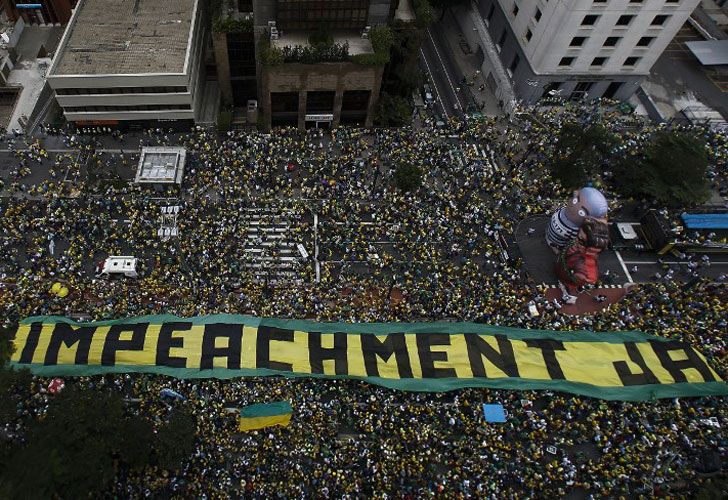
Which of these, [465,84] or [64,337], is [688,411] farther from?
[64,337]

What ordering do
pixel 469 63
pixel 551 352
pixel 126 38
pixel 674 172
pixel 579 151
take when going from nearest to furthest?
pixel 551 352
pixel 579 151
pixel 674 172
pixel 126 38
pixel 469 63

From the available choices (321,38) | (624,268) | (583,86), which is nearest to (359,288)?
(321,38)

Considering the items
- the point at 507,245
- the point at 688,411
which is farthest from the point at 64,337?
the point at 688,411

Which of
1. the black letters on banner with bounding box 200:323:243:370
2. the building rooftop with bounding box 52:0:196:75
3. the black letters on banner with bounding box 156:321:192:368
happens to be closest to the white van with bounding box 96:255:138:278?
the black letters on banner with bounding box 156:321:192:368

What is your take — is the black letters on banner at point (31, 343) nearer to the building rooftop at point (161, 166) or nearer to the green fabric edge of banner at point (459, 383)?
the green fabric edge of banner at point (459, 383)

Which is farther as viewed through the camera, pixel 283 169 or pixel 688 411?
pixel 283 169

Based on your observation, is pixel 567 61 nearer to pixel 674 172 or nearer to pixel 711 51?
pixel 674 172

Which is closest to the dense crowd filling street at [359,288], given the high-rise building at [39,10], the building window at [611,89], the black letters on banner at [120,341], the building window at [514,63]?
the black letters on banner at [120,341]
